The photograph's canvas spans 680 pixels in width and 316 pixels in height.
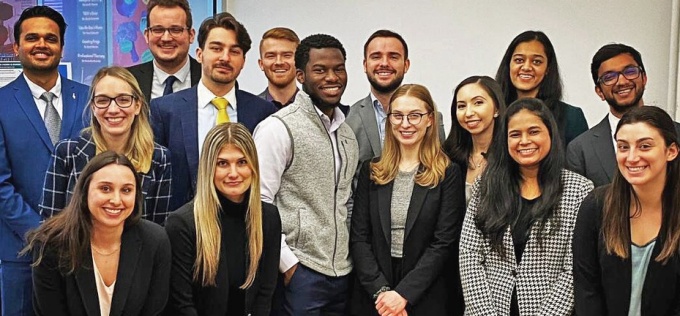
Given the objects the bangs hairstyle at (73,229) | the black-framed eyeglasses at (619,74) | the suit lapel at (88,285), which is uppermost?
the black-framed eyeglasses at (619,74)

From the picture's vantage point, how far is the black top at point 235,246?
2867mm

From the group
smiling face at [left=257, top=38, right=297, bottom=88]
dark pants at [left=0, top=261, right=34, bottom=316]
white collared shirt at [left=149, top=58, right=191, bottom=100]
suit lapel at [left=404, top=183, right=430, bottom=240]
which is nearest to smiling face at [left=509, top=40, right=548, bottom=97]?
suit lapel at [left=404, top=183, right=430, bottom=240]

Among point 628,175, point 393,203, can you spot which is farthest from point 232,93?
point 628,175

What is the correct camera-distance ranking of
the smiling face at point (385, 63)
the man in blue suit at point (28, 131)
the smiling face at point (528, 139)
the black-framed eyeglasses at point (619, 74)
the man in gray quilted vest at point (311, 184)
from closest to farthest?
the smiling face at point (528, 139)
the man in gray quilted vest at point (311, 184)
the man in blue suit at point (28, 131)
the black-framed eyeglasses at point (619, 74)
the smiling face at point (385, 63)

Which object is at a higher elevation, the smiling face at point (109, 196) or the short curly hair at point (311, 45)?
the short curly hair at point (311, 45)

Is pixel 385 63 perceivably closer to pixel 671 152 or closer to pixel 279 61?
pixel 279 61

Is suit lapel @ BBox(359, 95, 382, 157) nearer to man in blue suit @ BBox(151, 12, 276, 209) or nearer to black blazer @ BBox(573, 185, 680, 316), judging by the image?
man in blue suit @ BBox(151, 12, 276, 209)

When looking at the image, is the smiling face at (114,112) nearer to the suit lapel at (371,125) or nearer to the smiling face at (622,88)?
the suit lapel at (371,125)

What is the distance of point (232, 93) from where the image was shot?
3.30m

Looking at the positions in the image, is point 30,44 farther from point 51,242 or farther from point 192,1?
point 192,1

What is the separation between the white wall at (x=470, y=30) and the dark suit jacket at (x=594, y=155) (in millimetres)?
1150

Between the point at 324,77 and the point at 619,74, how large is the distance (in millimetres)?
1280

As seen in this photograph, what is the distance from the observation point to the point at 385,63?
3594 mm

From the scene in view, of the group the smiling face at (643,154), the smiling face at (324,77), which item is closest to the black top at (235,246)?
the smiling face at (324,77)
